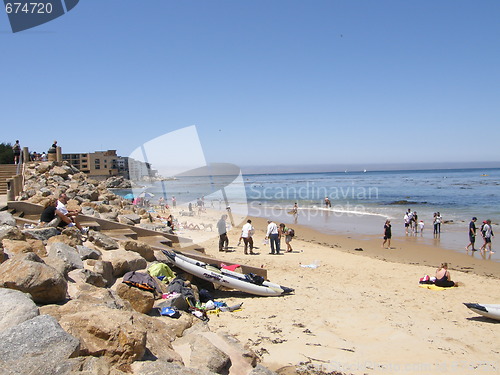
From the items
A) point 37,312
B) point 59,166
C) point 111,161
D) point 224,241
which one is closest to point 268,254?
point 224,241

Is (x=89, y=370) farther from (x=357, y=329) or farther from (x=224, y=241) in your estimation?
(x=224, y=241)

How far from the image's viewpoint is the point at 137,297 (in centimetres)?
599

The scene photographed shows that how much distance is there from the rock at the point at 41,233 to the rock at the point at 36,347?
4.54 metres

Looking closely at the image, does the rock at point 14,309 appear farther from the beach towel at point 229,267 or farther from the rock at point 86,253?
the beach towel at point 229,267

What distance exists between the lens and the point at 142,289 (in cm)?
636

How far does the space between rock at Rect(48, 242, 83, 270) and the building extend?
279ft

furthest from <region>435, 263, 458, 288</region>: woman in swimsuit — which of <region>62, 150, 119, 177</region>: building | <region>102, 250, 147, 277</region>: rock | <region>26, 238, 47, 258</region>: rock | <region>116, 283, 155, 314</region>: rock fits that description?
<region>62, 150, 119, 177</region>: building

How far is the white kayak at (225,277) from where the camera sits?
8.98 meters

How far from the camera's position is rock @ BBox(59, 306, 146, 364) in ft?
11.3

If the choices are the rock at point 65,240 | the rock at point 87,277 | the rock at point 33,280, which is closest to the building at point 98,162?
the rock at point 65,240

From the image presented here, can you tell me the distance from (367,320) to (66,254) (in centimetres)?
576

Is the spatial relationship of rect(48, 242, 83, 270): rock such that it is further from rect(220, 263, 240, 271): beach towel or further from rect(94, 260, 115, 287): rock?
rect(220, 263, 240, 271): beach towel

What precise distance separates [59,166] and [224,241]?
11.4m

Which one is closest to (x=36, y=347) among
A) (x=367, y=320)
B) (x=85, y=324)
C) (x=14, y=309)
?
(x=85, y=324)
